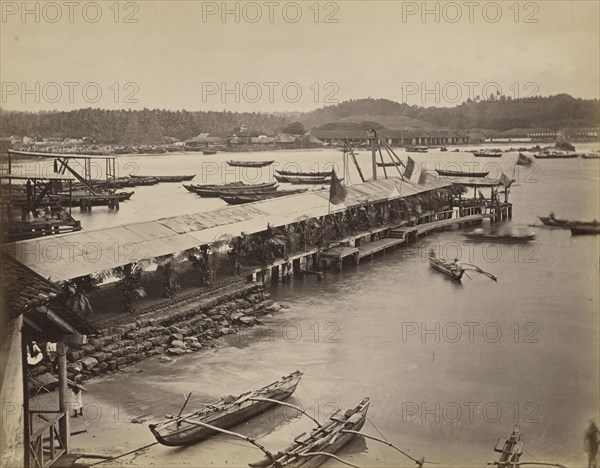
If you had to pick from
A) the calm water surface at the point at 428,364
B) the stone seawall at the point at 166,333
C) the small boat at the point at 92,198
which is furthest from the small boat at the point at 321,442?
the small boat at the point at 92,198

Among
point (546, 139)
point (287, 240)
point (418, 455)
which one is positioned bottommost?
point (418, 455)

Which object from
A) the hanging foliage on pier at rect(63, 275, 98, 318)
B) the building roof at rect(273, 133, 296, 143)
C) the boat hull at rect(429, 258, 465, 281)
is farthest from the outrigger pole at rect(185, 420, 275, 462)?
the boat hull at rect(429, 258, 465, 281)

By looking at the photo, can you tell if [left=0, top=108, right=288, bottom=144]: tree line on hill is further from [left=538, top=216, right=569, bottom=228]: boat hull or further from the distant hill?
[left=538, top=216, right=569, bottom=228]: boat hull

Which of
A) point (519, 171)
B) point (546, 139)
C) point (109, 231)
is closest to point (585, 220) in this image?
point (546, 139)

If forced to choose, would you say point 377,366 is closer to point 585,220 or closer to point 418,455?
point 418,455

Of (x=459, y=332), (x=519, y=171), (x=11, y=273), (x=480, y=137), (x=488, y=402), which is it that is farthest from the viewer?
(x=519, y=171)

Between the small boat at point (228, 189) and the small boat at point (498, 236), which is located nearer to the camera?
the small boat at point (498, 236)

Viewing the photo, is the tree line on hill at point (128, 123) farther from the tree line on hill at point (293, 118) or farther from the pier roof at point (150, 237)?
the pier roof at point (150, 237)
